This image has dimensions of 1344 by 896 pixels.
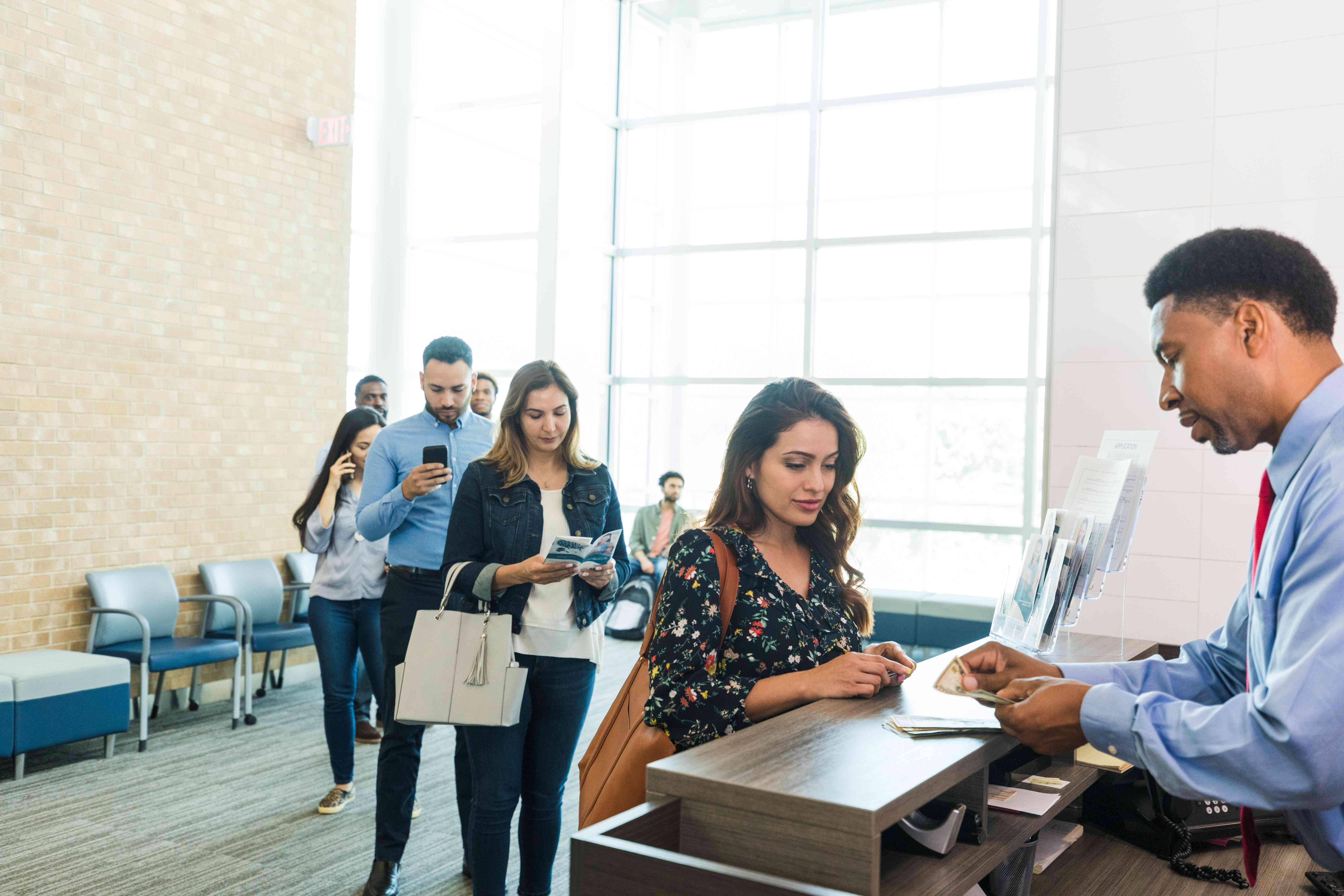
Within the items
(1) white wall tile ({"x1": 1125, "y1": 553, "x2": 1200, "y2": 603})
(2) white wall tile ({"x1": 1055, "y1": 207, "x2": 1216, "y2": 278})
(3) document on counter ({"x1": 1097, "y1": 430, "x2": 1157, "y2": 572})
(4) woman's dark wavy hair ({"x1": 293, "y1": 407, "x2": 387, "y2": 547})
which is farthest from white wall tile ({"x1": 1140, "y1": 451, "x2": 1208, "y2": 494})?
(4) woman's dark wavy hair ({"x1": 293, "y1": 407, "x2": 387, "y2": 547})

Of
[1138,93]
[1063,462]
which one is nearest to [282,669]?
[1063,462]

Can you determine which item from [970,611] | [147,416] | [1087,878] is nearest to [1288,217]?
[1087,878]

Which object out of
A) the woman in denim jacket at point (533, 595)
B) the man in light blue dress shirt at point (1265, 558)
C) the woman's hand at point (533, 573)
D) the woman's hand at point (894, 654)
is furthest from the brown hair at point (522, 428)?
the man in light blue dress shirt at point (1265, 558)

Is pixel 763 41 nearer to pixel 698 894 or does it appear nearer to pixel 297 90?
pixel 297 90

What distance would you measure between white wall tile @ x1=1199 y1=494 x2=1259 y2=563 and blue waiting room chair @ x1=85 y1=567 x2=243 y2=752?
4982 mm

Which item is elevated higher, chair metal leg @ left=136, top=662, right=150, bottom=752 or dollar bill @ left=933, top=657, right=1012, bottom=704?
dollar bill @ left=933, top=657, right=1012, bottom=704

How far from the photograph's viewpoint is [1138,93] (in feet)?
13.5

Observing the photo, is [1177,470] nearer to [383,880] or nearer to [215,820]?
[383,880]

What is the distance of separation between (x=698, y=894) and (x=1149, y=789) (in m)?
1.60

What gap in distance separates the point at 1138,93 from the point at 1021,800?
332 centimetres

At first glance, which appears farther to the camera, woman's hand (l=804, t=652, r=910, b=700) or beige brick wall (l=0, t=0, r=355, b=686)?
beige brick wall (l=0, t=0, r=355, b=686)

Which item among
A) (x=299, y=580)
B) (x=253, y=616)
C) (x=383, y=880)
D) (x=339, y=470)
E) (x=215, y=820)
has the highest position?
(x=339, y=470)

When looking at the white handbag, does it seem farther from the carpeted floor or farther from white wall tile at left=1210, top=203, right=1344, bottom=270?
white wall tile at left=1210, top=203, right=1344, bottom=270

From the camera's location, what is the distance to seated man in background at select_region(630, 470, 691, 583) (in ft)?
30.9
